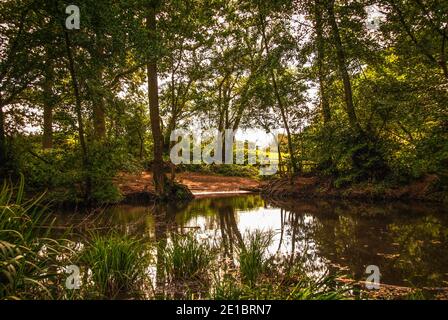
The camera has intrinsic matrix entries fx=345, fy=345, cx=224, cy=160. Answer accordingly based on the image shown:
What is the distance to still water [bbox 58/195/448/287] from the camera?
532 centimetres

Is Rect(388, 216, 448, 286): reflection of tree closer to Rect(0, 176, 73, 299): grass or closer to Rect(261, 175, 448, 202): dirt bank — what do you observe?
Rect(0, 176, 73, 299): grass

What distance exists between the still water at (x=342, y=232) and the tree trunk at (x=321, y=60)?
6184 mm

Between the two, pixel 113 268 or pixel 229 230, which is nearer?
pixel 113 268

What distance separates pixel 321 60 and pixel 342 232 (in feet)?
33.7

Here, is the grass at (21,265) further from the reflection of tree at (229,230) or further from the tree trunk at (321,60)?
the tree trunk at (321,60)

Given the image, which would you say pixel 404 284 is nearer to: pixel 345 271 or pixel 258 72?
pixel 345 271

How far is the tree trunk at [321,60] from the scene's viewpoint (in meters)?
15.1

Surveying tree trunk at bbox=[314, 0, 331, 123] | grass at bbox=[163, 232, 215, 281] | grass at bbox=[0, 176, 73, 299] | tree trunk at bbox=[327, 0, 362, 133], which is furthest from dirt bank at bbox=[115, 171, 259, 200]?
grass at bbox=[0, 176, 73, 299]

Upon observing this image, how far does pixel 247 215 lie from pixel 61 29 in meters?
8.37

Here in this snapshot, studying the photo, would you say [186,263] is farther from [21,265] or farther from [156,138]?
[156,138]

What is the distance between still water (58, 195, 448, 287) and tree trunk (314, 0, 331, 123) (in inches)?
243

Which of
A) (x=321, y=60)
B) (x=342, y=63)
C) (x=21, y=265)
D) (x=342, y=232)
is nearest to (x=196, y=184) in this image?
(x=321, y=60)

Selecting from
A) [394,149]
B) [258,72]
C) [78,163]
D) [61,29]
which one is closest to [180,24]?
[258,72]

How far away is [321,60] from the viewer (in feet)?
53.2
